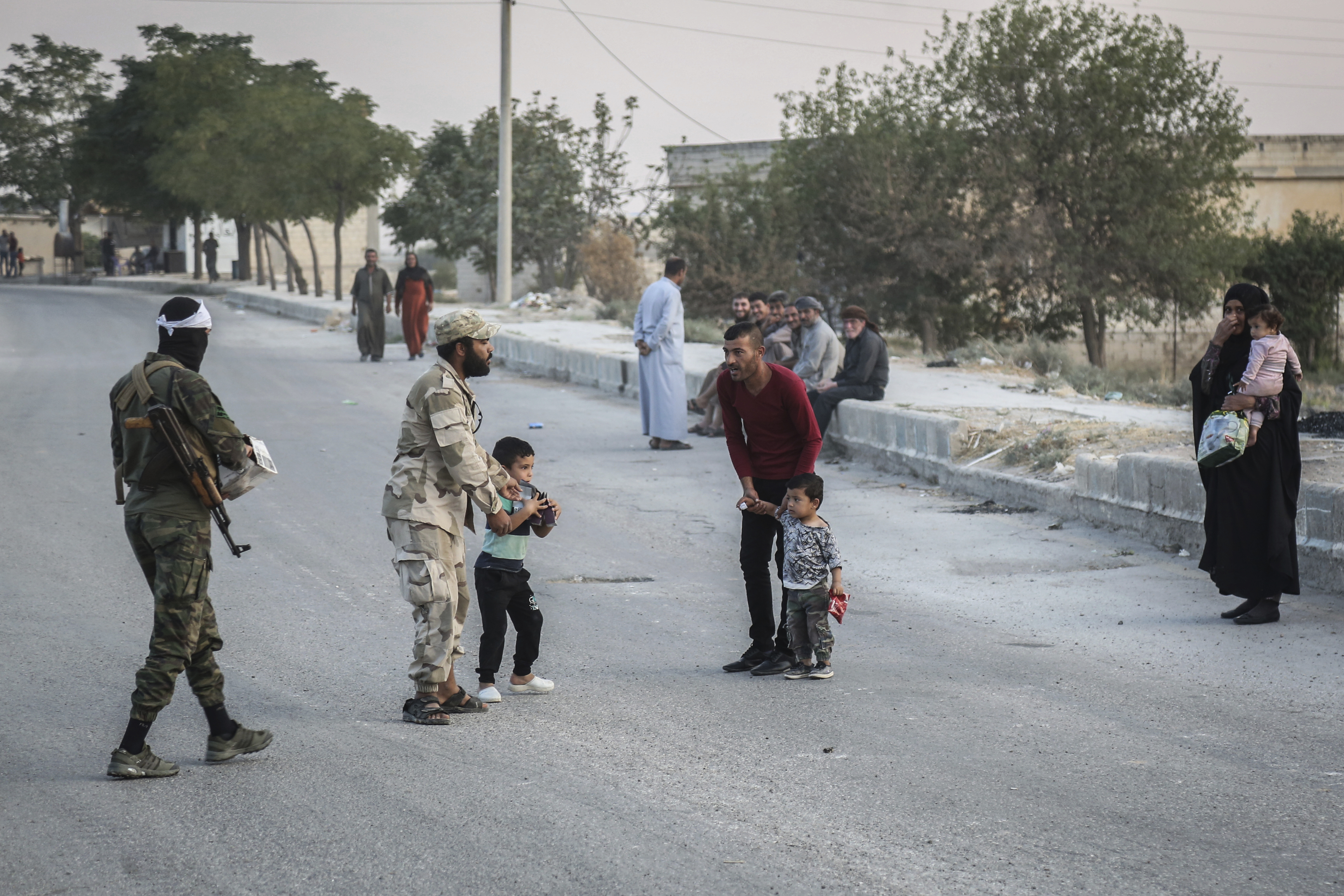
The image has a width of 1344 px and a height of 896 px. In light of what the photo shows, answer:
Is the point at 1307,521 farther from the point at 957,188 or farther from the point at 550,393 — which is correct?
the point at 957,188

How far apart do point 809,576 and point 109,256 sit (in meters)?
63.7

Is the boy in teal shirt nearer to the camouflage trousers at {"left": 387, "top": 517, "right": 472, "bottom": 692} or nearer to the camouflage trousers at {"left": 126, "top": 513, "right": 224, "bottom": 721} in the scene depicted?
the camouflage trousers at {"left": 387, "top": 517, "right": 472, "bottom": 692}

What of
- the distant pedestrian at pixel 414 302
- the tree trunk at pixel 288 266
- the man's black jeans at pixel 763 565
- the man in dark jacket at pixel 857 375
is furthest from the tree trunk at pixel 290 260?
the man's black jeans at pixel 763 565

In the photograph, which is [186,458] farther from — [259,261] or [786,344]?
[259,261]

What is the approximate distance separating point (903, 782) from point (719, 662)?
6.26 feet

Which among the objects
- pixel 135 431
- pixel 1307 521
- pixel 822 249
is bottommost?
pixel 1307 521

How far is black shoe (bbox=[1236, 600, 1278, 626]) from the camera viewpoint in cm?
704

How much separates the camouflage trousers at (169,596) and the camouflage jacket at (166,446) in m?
0.05

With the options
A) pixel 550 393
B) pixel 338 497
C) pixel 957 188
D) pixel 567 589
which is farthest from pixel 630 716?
pixel 957 188

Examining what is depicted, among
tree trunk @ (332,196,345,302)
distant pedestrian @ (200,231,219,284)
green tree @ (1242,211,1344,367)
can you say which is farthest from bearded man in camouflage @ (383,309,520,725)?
distant pedestrian @ (200,231,219,284)

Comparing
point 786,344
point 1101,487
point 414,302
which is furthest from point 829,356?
point 414,302

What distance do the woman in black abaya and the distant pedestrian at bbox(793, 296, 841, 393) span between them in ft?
20.0

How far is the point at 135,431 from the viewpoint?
15.4 feet

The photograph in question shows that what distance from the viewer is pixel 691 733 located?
207 inches
